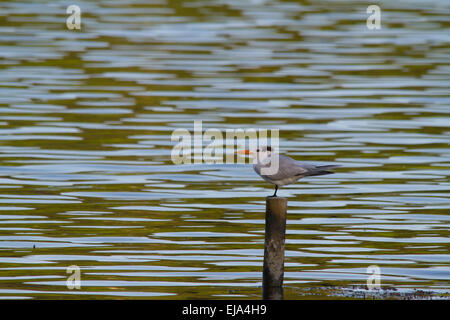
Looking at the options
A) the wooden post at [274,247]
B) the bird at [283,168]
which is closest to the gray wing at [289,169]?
the bird at [283,168]

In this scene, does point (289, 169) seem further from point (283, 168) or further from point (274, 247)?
point (274, 247)

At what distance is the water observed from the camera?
14000 mm

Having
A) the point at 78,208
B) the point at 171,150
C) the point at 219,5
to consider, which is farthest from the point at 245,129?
the point at 219,5

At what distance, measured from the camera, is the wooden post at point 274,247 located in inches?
452

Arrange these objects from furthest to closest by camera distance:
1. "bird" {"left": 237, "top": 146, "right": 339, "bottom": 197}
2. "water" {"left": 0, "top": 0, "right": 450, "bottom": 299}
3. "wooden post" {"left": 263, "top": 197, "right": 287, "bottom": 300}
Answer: "water" {"left": 0, "top": 0, "right": 450, "bottom": 299}, "bird" {"left": 237, "top": 146, "right": 339, "bottom": 197}, "wooden post" {"left": 263, "top": 197, "right": 287, "bottom": 300}

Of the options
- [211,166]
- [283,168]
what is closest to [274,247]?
[283,168]

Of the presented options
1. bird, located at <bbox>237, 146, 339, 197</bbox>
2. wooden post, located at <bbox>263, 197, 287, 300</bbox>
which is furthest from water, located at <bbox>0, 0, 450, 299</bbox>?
bird, located at <bbox>237, 146, 339, 197</bbox>

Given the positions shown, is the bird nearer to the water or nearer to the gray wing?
the gray wing

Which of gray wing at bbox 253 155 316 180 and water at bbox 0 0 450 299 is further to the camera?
water at bbox 0 0 450 299

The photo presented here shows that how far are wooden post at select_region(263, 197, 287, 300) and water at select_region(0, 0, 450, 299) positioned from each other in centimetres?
62

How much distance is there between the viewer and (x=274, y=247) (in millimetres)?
11625

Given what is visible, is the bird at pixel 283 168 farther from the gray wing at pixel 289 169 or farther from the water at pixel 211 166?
the water at pixel 211 166

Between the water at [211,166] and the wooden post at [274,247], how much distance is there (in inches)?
24.4
